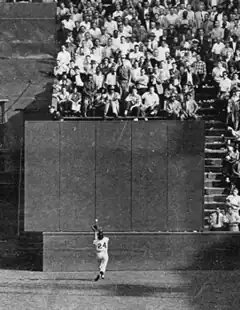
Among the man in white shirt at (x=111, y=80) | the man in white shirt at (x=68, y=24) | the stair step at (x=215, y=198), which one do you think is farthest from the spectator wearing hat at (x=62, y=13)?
the stair step at (x=215, y=198)

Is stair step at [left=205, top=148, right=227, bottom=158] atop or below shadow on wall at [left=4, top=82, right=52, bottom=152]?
below

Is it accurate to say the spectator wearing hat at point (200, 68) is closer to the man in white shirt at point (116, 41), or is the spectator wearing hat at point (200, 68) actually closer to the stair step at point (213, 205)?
the man in white shirt at point (116, 41)

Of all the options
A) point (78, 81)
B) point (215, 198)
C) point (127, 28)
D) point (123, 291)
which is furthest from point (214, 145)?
point (123, 291)

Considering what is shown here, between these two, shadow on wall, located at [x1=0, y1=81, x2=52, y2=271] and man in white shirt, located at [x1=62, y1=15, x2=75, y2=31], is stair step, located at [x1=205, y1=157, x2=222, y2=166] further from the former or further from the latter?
man in white shirt, located at [x1=62, y1=15, x2=75, y2=31]

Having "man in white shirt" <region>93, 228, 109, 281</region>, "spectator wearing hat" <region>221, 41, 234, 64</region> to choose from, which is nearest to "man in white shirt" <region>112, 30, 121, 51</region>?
"spectator wearing hat" <region>221, 41, 234, 64</region>

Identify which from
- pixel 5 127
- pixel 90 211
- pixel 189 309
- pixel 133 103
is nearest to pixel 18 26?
pixel 5 127
